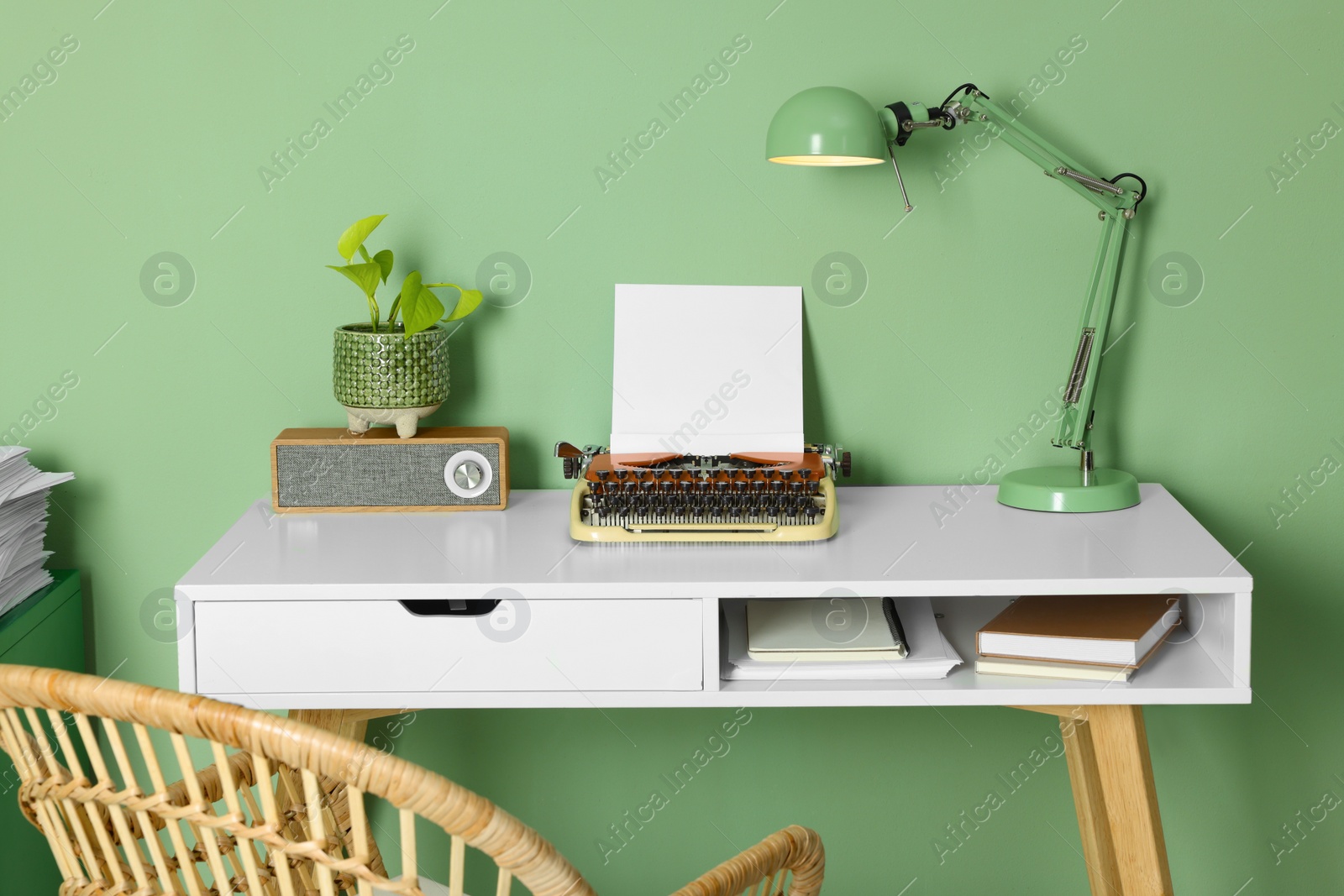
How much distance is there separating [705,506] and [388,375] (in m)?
0.45

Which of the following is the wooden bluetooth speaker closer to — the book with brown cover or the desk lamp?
the desk lamp

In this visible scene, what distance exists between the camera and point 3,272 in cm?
154

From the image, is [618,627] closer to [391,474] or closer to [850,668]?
[850,668]

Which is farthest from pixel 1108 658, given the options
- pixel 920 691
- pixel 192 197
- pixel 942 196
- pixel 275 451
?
pixel 192 197

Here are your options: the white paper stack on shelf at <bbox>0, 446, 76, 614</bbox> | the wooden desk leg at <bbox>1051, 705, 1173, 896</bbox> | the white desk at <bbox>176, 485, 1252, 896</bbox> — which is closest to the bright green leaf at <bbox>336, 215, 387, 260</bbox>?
the white desk at <bbox>176, 485, 1252, 896</bbox>

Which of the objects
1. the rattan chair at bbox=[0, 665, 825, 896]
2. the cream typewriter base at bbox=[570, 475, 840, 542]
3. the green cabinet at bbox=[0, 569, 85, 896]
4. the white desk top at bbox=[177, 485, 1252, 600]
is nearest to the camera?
the rattan chair at bbox=[0, 665, 825, 896]

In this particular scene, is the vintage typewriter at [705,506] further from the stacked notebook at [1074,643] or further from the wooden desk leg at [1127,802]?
the wooden desk leg at [1127,802]

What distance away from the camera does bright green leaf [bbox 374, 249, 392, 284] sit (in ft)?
4.80

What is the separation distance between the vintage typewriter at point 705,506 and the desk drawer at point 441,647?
0.43 ft

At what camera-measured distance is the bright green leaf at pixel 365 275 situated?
1435 millimetres

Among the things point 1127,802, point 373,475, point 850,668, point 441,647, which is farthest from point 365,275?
point 1127,802

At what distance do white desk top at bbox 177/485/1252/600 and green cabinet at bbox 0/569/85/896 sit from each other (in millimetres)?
309

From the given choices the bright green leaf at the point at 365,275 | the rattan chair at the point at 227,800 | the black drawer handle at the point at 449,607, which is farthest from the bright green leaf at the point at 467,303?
the rattan chair at the point at 227,800

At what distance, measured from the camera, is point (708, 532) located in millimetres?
1304
